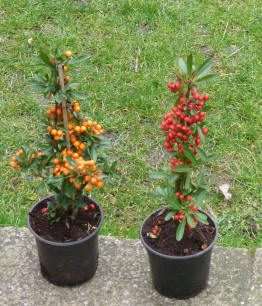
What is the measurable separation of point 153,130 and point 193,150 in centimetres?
155

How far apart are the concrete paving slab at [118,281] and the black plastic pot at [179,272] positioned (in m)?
0.04

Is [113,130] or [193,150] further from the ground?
[193,150]

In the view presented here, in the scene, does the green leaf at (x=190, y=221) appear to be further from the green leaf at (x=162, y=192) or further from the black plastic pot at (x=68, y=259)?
the black plastic pot at (x=68, y=259)

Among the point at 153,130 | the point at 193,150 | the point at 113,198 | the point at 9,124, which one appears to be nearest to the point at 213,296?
the point at 193,150

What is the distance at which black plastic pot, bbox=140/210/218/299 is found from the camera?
2385 mm

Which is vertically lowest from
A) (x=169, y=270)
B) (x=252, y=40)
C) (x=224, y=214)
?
(x=224, y=214)

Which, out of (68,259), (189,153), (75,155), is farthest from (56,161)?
(189,153)

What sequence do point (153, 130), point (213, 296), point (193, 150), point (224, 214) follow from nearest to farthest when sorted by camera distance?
point (193, 150) < point (213, 296) < point (224, 214) < point (153, 130)

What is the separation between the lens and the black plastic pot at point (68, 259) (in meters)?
2.46

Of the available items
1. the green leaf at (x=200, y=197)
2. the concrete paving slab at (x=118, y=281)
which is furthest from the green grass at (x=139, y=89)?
the green leaf at (x=200, y=197)

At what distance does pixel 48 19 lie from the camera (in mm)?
4961

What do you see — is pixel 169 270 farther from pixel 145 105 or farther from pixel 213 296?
pixel 145 105

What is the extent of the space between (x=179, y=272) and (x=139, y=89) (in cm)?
201

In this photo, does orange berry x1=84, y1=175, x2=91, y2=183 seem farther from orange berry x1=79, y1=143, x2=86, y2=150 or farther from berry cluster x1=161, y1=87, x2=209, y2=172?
berry cluster x1=161, y1=87, x2=209, y2=172
